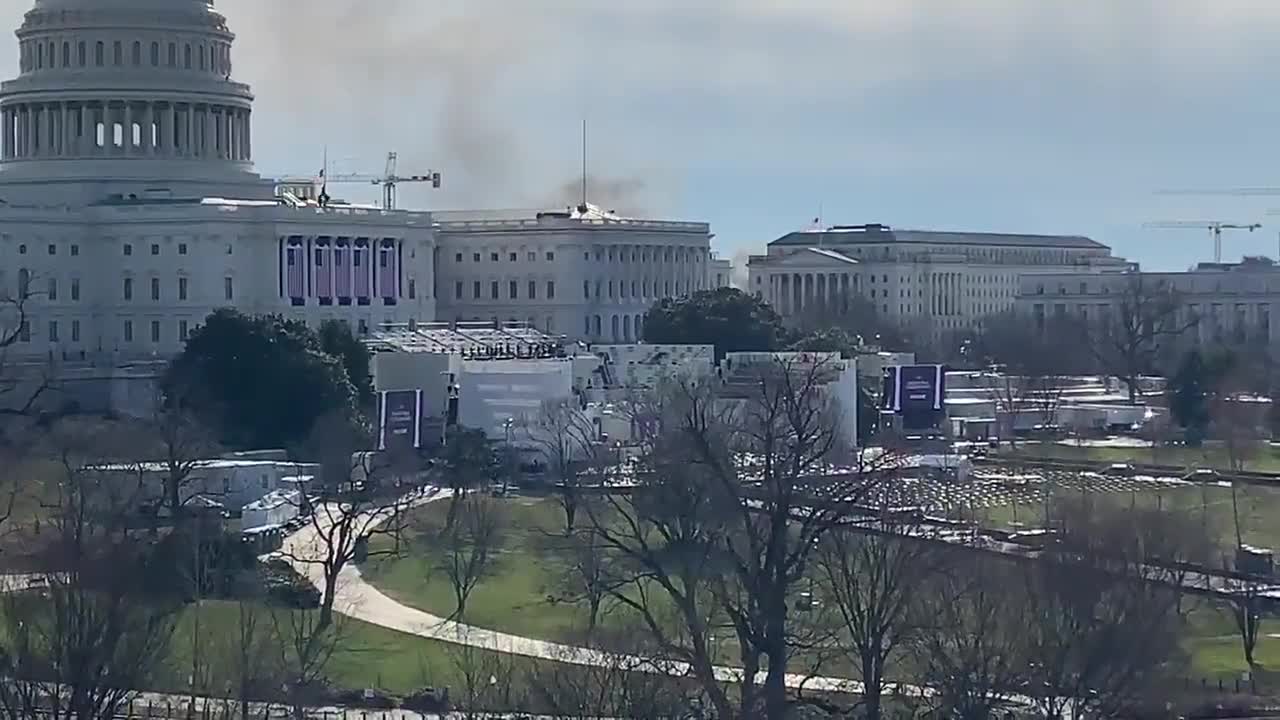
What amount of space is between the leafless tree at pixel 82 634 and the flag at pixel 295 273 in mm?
57385

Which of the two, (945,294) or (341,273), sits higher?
(945,294)

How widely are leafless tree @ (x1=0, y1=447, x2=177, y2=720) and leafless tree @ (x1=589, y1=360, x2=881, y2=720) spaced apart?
610 cm

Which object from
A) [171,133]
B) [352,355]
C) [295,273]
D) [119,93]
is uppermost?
[119,93]

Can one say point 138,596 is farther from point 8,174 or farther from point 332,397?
point 8,174

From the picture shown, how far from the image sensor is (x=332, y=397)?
81812 millimetres

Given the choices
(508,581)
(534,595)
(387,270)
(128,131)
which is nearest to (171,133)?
(128,131)

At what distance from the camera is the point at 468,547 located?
6144 cm

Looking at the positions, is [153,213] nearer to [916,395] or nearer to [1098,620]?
[916,395]

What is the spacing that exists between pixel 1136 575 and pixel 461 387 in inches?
1644

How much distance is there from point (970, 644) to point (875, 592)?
144 centimetres

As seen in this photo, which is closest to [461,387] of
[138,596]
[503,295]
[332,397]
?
[332,397]

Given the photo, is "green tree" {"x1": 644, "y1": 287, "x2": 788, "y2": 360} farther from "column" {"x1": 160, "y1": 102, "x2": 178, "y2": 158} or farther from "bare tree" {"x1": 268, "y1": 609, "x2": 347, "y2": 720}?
"bare tree" {"x1": 268, "y1": 609, "x2": 347, "y2": 720}

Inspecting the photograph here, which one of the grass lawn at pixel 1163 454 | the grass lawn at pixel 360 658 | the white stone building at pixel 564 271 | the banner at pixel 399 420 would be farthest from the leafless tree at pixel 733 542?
the white stone building at pixel 564 271

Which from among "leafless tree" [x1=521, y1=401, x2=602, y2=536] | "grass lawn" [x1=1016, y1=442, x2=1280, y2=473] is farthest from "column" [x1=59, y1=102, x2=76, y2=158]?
"grass lawn" [x1=1016, y1=442, x2=1280, y2=473]
